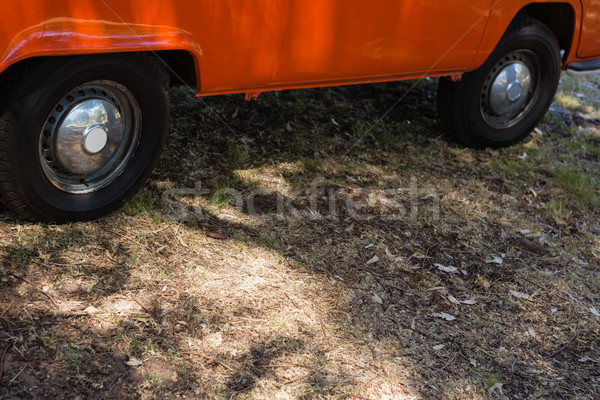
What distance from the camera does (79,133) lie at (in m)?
3.47

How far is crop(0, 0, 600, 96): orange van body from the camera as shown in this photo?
3.03m

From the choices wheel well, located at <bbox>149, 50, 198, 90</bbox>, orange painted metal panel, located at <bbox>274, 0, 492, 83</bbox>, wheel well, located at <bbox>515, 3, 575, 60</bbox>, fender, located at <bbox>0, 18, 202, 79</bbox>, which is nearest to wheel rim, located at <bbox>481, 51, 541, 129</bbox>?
wheel well, located at <bbox>515, 3, 575, 60</bbox>

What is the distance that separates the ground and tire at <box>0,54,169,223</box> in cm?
15

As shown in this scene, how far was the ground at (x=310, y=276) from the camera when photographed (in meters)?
2.86

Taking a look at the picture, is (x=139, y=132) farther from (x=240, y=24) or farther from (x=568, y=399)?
(x=568, y=399)

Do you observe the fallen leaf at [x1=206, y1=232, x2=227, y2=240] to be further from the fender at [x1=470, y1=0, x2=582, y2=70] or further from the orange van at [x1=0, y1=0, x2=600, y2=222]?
the fender at [x1=470, y1=0, x2=582, y2=70]

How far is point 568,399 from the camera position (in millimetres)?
3111

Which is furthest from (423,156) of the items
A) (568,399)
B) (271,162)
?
(568,399)

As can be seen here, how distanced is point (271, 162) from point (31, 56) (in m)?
1.94

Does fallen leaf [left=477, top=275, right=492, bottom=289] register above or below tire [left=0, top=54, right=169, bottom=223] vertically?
below

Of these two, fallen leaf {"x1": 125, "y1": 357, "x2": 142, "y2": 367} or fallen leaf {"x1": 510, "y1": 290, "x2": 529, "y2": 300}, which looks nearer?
fallen leaf {"x1": 125, "y1": 357, "x2": 142, "y2": 367}

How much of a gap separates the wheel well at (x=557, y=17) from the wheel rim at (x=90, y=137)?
10.3 feet

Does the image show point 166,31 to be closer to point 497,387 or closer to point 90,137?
point 90,137

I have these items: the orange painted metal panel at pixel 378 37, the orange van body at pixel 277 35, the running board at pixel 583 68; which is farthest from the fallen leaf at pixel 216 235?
the running board at pixel 583 68
